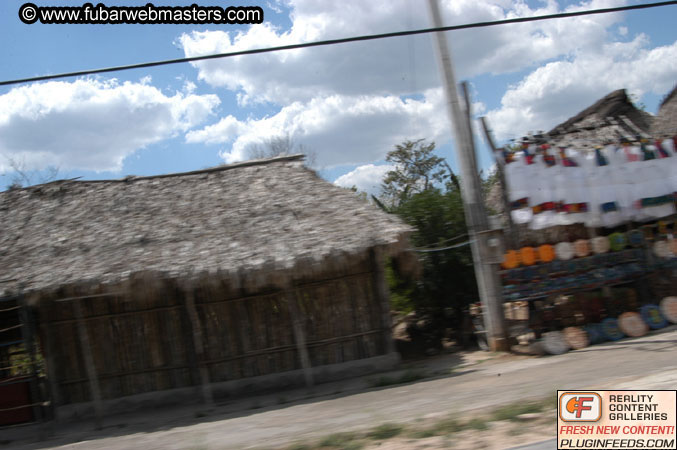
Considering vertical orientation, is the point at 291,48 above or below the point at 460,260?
above

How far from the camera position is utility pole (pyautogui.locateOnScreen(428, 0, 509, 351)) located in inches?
399

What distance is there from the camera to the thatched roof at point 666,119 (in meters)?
14.7

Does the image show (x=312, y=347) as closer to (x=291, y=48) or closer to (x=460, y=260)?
(x=460, y=260)

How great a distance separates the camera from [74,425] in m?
9.53

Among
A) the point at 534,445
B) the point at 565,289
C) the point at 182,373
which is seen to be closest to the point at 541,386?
the point at 534,445

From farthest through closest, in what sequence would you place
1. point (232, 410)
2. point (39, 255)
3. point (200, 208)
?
point (200, 208) < point (39, 255) < point (232, 410)

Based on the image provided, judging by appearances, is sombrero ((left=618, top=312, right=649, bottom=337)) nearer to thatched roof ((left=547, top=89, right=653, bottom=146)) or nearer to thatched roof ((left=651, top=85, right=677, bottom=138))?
thatched roof ((left=547, top=89, right=653, bottom=146))

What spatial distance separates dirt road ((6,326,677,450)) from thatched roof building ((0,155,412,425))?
2.24ft

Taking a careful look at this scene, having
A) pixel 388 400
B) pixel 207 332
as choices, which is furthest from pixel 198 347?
pixel 388 400

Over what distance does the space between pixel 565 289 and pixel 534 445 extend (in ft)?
20.3

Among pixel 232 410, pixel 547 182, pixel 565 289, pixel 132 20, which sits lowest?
pixel 232 410

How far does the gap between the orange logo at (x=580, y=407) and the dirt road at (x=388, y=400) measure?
39cm

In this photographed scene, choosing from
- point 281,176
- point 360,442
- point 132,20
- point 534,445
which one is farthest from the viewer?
point 281,176

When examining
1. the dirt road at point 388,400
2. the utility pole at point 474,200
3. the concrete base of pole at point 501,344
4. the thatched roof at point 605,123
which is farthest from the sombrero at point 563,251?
the thatched roof at point 605,123
